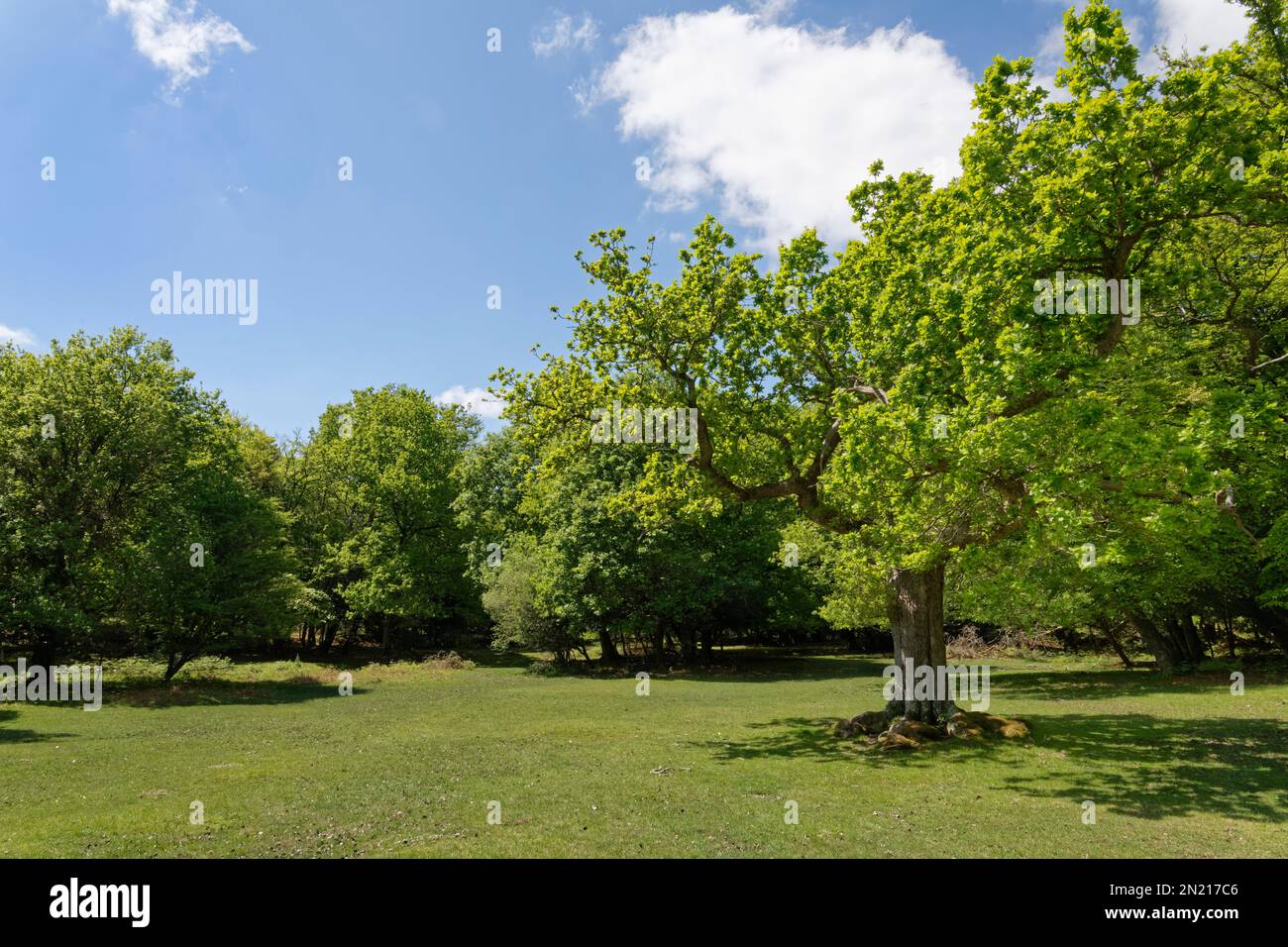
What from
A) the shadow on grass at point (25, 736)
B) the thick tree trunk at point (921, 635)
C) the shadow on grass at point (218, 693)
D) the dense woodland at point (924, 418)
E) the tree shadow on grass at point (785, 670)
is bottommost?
the tree shadow on grass at point (785, 670)

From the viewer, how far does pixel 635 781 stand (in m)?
14.4

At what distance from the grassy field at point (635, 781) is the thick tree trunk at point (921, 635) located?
2.15 m

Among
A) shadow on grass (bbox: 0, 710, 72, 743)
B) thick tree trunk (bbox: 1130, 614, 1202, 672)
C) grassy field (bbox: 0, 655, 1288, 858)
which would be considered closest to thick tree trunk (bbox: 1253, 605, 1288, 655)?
thick tree trunk (bbox: 1130, 614, 1202, 672)

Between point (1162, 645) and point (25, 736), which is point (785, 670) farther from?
point (25, 736)

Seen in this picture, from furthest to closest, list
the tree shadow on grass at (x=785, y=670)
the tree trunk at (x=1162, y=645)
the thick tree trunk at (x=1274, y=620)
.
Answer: the tree shadow on grass at (x=785, y=670), the tree trunk at (x=1162, y=645), the thick tree trunk at (x=1274, y=620)

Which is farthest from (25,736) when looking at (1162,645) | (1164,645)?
(1164,645)

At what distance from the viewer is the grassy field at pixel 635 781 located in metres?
10.2

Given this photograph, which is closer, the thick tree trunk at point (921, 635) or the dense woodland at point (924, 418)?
the dense woodland at point (924, 418)

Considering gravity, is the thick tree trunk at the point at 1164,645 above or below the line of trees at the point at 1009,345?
below

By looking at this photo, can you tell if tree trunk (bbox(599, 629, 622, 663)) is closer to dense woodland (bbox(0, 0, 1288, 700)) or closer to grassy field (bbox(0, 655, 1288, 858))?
dense woodland (bbox(0, 0, 1288, 700))

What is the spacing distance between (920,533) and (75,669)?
132 feet

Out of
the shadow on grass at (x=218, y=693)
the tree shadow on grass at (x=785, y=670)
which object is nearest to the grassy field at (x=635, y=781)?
the shadow on grass at (x=218, y=693)

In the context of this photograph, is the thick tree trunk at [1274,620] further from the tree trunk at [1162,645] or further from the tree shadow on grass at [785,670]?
the tree shadow on grass at [785,670]
